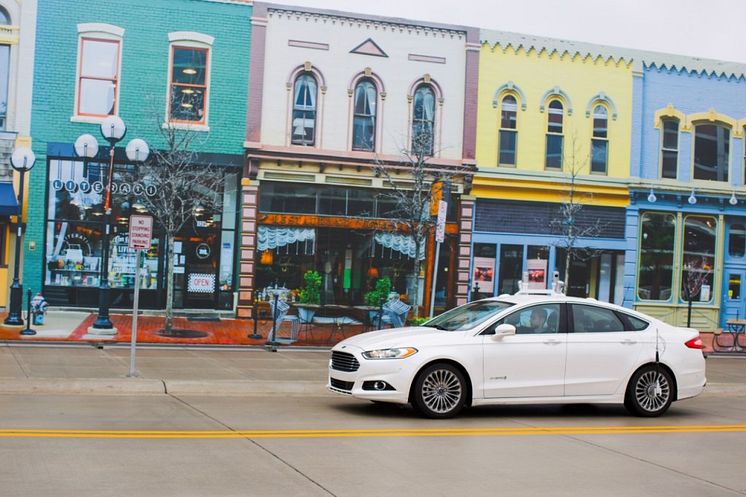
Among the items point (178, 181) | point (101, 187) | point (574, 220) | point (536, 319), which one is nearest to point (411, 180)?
point (574, 220)

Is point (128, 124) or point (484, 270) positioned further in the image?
point (484, 270)

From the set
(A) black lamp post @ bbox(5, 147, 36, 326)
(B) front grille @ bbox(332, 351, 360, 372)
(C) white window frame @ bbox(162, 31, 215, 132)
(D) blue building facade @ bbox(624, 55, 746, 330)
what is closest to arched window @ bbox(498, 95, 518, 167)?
(D) blue building facade @ bbox(624, 55, 746, 330)

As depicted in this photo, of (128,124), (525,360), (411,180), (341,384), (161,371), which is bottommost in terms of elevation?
(161,371)

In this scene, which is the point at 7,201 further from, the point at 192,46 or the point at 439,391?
the point at 439,391

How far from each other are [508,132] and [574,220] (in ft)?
11.2

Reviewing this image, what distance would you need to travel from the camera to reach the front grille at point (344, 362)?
1113cm

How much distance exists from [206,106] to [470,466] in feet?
64.7

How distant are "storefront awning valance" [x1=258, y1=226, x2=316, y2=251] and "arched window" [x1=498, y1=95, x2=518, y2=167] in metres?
6.46

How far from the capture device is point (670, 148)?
30.2m

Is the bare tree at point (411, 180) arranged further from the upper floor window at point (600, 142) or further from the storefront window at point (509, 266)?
the upper floor window at point (600, 142)

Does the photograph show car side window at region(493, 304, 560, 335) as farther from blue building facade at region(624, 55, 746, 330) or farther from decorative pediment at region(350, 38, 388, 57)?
blue building facade at region(624, 55, 746, 330)

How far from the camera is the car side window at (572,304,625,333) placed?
1193 centimetres

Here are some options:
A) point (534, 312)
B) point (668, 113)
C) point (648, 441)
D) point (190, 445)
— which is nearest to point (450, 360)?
point (534, 312)

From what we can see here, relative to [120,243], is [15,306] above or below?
below
